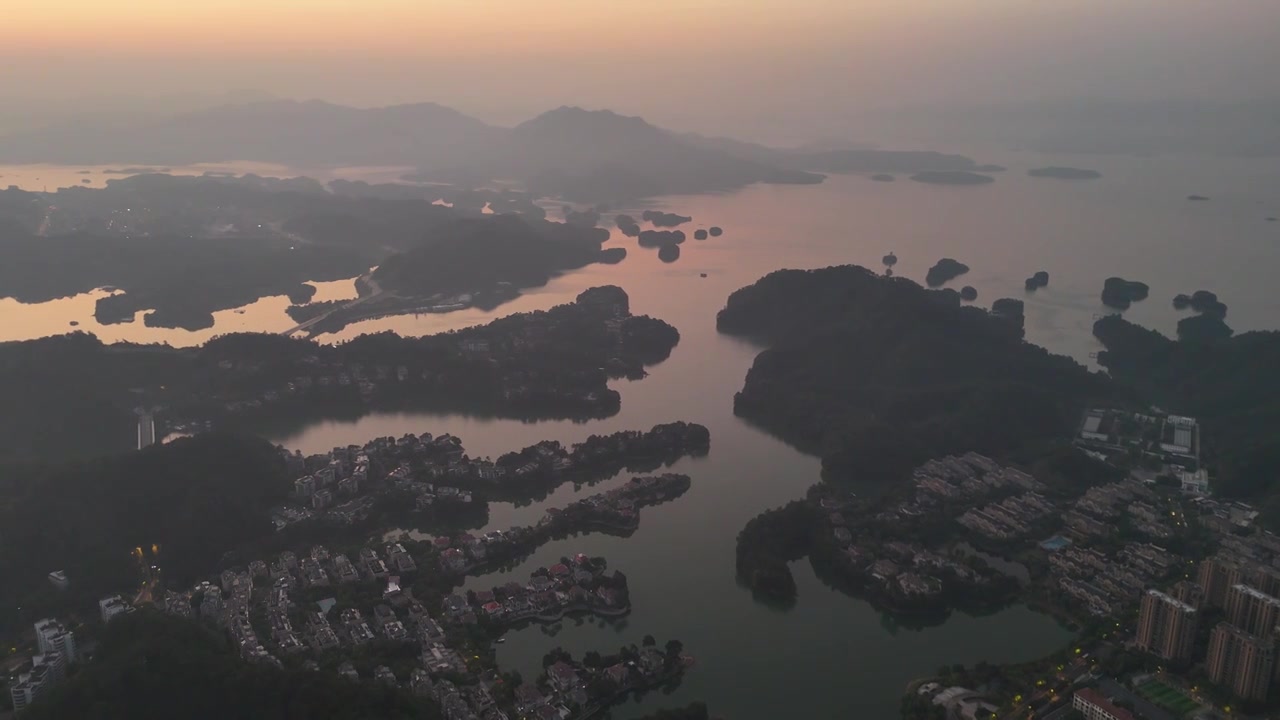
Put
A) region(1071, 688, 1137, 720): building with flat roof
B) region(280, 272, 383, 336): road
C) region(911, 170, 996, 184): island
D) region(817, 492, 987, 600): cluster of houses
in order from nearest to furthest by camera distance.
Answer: region(1071, 688, 1137, 720): building with flat roof < region(817, 492, 987, 600): cluster of houses < region(280, 272, 383, 336): road < region(911, 170, 996, 184): island

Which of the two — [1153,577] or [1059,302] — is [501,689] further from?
[1059,302]

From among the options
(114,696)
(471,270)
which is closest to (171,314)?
(471,270)

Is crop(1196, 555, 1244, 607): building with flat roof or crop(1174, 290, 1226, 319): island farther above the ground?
crop(1174, 290, 1226, 319): island

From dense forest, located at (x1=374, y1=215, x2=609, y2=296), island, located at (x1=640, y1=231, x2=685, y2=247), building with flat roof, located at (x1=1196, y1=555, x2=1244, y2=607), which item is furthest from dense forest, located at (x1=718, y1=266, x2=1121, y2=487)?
island, located at (x1=640, y1=231, x2=685, y2=247)

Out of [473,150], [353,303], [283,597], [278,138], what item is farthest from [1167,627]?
[278,138]

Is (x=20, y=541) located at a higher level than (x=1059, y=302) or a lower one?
lower

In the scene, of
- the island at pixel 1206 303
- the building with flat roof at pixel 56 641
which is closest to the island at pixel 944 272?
the island at pixel 1206 303

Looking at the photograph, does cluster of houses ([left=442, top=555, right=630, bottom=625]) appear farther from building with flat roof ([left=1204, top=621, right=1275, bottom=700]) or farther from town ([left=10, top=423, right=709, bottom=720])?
building with flat roof ([left=1204, top=621, right=1275, bottom=700])
